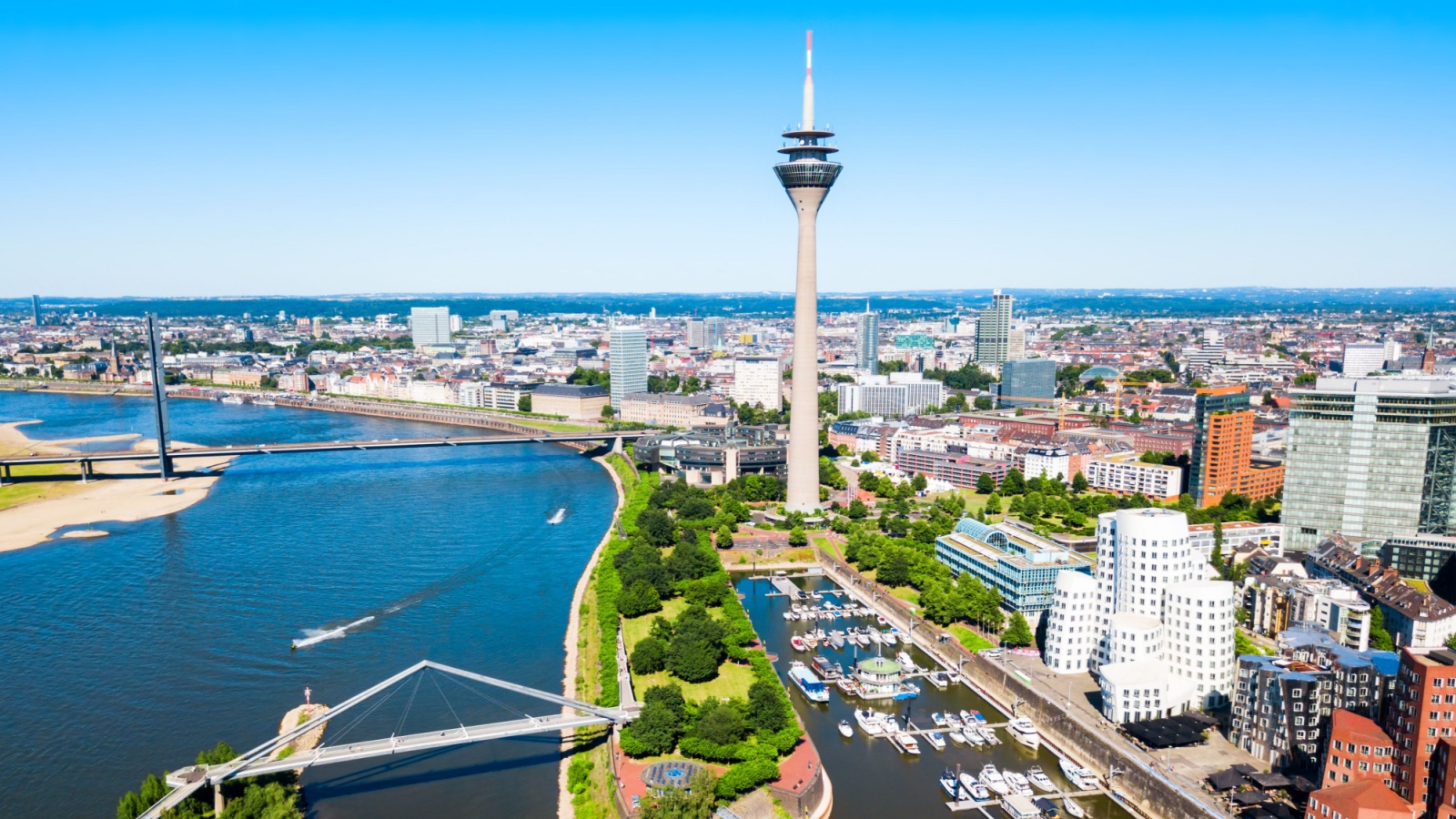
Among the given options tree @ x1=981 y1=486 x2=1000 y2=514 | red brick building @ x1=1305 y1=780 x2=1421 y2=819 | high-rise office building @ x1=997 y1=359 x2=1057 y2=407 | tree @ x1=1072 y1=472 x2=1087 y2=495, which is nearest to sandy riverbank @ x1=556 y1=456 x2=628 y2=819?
red brick building @ x1=1305 y1=780 x2=1421 y2=819

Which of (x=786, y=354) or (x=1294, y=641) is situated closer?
(x=1294, y=641)

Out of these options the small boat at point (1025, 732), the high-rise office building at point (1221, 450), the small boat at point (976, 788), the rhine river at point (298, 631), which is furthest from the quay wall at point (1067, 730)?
the high-rise office building at point (1221, 450)

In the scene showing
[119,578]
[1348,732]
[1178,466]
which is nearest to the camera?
[1348,732]

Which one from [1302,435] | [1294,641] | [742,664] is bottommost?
[742,664]

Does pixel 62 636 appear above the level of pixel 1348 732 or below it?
below

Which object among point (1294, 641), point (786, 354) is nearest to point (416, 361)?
point (786, 354)

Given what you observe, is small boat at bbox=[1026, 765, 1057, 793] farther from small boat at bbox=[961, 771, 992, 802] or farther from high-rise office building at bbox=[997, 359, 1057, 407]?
high-rise office building at bbox=[997, 359, 1057, 407]

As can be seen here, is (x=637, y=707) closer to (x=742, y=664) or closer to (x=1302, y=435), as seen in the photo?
(x=742, y=664)
